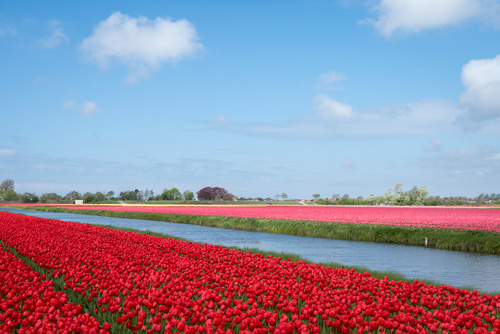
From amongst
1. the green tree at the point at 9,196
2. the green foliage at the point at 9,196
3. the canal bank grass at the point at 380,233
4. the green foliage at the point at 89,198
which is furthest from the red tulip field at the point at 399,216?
the green tree at the point at 9,196

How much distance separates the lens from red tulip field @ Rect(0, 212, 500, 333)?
6.10 m

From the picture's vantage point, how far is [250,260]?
1210cm

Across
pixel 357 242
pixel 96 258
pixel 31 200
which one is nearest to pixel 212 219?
pixel 357 242

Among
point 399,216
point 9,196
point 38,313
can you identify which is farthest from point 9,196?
point 38,313

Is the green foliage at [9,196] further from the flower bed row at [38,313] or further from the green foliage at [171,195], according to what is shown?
the flower bed row at [38,313]

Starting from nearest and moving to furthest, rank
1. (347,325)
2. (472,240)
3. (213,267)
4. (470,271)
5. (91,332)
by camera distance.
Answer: (91,332) → (347,325) → (213,267) → (470,271) → (472,240)

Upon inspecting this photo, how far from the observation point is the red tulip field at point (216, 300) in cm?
610

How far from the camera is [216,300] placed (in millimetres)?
7234

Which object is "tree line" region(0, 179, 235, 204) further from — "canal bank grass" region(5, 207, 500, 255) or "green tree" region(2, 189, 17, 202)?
"canal bank grass" region(5, 207, 500, 255)

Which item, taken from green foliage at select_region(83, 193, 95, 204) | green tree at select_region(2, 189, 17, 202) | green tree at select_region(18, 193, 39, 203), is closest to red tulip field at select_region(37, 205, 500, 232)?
green foliage at select_region(83, 193, 95, 204)

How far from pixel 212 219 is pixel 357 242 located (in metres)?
18.2

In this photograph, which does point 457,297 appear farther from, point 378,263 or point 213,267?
point 378,263

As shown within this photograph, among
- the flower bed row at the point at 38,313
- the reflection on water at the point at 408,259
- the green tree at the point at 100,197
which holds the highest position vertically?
the green tree at the point at 100,197

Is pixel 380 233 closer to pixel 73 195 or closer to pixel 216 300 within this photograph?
pixel 216 300
